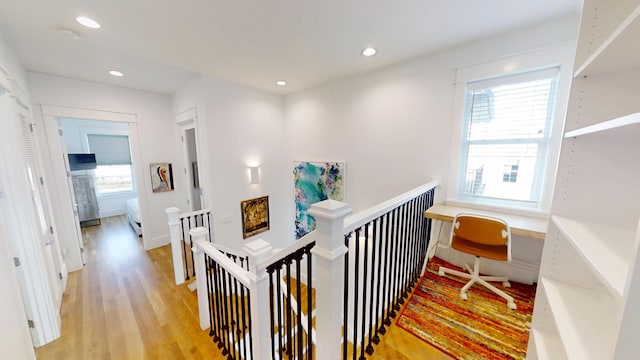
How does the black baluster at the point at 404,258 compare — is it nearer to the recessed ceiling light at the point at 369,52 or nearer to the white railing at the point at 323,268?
the white railing at the point at 323,268

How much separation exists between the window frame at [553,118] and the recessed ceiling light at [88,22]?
12.1 feet

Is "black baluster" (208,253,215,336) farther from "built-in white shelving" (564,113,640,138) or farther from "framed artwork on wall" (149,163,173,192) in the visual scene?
"framed artwork on wall" (149,163,173,192)

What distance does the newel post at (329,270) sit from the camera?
900mm

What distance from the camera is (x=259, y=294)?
49.7 inches

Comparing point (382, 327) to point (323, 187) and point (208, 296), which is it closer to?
point (208, 296)

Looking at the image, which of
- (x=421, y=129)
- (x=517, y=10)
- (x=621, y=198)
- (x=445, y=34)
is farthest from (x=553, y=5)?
(x=621, y=198)

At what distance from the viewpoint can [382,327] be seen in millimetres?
1632

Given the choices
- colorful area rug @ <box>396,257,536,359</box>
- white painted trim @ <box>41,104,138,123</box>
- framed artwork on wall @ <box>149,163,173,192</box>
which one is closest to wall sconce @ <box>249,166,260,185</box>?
framed artwork on wall @ <box>149,163,173,192</box>

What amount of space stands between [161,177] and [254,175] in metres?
1.91

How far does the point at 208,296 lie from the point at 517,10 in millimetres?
3931

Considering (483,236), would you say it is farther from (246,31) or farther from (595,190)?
(246,31)

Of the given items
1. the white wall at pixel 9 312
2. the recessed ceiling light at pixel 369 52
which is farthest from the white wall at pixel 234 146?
the recessed ceiling light at pixel 369 52

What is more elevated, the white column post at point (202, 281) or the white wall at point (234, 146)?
the white wall at point (234, 146)

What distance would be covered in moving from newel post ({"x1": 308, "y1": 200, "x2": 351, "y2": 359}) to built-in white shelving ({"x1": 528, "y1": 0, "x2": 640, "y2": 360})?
2.70ft
